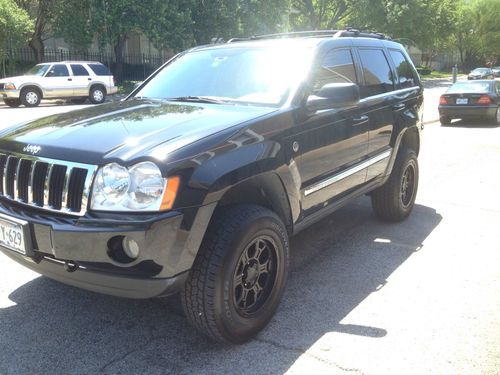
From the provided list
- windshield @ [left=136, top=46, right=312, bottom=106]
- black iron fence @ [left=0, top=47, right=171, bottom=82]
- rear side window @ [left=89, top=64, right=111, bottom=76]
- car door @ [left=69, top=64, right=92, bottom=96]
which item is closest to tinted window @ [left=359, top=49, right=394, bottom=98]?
windshield @ [left=136, top=46, right=312, bottom=106]

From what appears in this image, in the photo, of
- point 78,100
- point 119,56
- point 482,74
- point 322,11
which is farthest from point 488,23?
point 78,100

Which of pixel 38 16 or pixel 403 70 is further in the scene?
pixel 38 16

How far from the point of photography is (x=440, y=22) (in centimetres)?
3866

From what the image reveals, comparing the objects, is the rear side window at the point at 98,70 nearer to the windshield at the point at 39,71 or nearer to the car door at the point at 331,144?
the windshield at the point at 39,71

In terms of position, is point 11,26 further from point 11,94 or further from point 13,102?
point 11,94

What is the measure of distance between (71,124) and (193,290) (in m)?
1.38

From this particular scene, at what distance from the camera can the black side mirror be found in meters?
3.50

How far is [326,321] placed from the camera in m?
3.34

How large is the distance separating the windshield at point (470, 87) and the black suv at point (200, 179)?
11529 mm

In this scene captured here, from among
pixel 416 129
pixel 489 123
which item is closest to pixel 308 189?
pixel 416 129

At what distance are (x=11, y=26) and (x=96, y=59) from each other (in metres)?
8.99

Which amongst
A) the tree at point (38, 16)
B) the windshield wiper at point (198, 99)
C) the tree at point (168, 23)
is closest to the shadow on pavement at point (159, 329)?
the windshield wiper at point (198, 99)

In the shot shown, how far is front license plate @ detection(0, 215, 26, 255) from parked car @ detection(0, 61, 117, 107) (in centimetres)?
1761

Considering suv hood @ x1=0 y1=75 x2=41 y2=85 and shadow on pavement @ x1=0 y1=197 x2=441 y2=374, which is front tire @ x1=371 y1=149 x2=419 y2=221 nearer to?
shadow on pavement @ x1=0 y1=197 x2=441 y2=374
